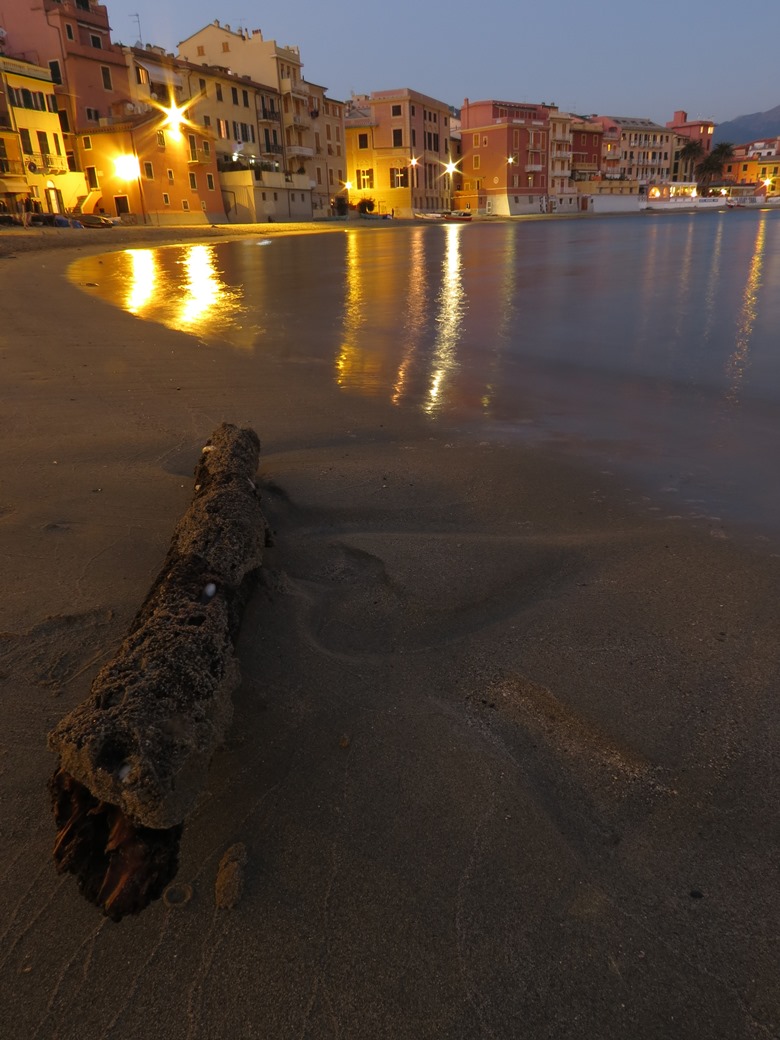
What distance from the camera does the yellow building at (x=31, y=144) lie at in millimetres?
43188

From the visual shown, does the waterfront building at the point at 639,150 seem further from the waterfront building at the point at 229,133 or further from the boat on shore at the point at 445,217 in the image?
the waterfront building at the point at 229,133

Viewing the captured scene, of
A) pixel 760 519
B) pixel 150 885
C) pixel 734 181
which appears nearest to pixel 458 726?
pixel 150 885

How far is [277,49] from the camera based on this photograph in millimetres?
62688

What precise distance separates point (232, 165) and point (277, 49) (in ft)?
45.9

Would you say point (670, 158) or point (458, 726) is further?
point (670, 158)

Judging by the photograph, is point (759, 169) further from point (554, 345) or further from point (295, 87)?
point (554, 345)

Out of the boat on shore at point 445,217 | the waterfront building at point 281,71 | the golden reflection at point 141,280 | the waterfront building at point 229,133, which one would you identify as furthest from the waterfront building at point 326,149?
the golden reflection at point 141,280

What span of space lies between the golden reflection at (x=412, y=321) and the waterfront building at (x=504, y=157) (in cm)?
7725

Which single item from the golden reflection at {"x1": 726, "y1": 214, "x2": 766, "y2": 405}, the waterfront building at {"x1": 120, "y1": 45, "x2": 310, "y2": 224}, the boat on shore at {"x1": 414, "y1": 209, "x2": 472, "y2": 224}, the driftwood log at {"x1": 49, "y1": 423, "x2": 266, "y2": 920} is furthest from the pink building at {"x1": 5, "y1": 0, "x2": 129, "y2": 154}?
the driftwood log at {"x1": 49, "y1": 423, "x2": 266, "y2": 920}

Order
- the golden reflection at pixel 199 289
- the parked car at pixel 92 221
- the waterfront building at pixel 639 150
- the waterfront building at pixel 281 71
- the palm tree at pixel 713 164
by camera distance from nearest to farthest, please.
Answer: the golden reflection at pixel 199 289 → the parked car at pixel 92 221 → the waterfront building at pixel 281 71 → the waterfront building at pixel 639 150 → the palm tree at pixel 713 164

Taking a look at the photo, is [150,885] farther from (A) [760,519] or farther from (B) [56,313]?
(B) [56,313]

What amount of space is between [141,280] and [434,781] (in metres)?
18.9

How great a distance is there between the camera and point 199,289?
53.2 feet

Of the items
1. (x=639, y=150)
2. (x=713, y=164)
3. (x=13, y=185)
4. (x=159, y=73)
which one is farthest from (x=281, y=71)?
(x=713, y=164)
